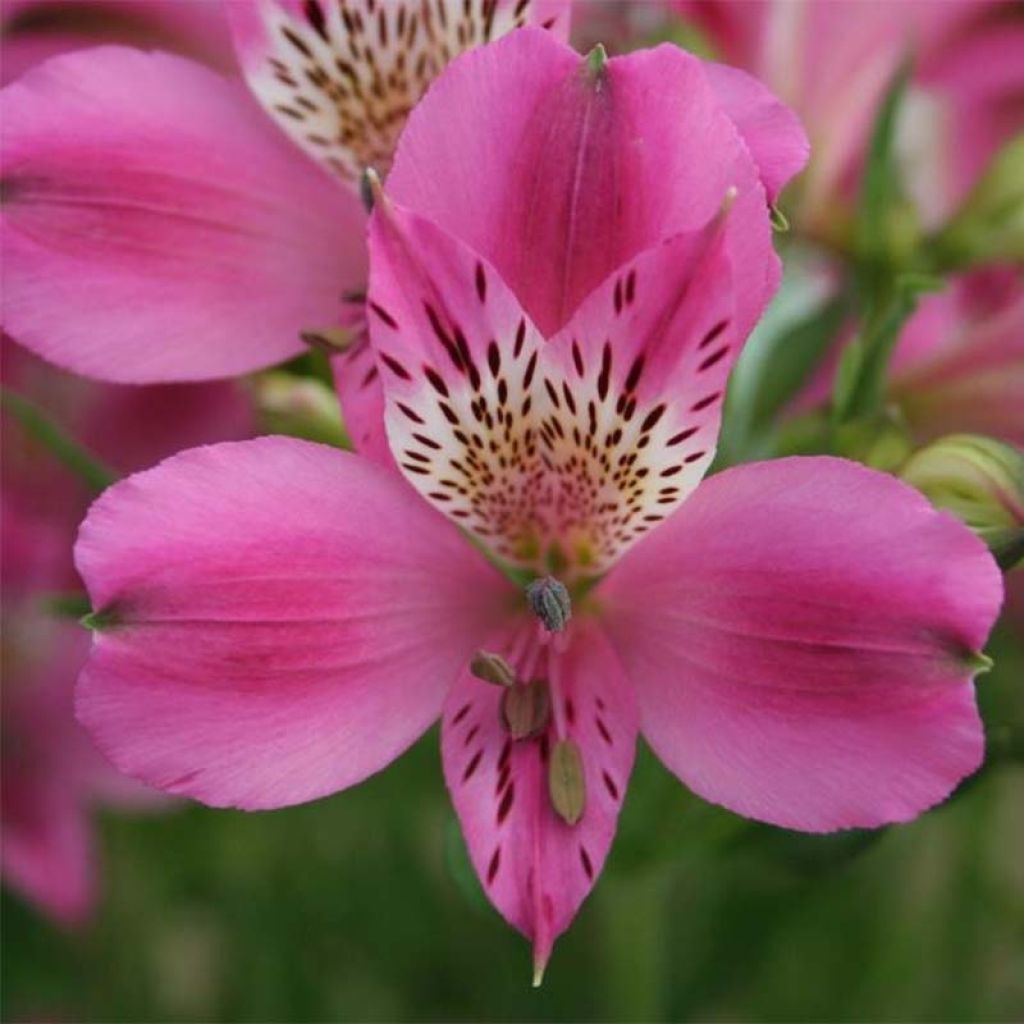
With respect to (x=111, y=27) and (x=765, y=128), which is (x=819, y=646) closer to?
(x=765, y=128)

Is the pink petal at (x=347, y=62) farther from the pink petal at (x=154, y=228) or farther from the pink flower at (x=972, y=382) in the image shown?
the pink flower at (x=972, y=382)

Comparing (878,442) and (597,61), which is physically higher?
(597,61)

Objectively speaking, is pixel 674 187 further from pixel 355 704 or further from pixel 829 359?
pixel 829 359

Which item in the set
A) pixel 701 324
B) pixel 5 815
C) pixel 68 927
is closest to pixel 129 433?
pixel 5 815

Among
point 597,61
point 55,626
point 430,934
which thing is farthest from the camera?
point 430,934

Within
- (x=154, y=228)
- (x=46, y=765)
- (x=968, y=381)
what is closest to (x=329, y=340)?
(x=154, y=228)

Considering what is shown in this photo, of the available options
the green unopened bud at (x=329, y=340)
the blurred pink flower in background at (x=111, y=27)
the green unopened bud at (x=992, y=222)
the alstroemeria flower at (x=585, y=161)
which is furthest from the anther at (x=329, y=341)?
the green unopened bud at (x=992, y=222)
